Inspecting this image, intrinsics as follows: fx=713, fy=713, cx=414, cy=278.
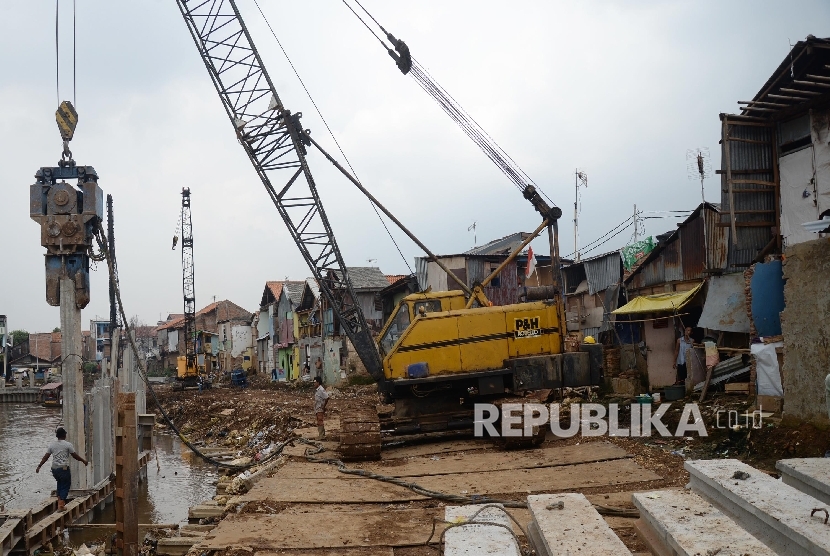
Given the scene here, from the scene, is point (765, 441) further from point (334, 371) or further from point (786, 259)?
point (334, 371)

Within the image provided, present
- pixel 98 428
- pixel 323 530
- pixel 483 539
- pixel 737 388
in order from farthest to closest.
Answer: pixel 737 388 < pixel 98 428 < pixel 323 530 < pixel 483 539

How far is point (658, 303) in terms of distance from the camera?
19.7 m

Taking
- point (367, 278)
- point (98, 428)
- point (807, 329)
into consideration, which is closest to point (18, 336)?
point (367, 278)

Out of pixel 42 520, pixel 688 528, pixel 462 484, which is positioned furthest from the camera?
pixel 42 520

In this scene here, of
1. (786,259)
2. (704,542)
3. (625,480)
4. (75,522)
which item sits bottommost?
(75,522)

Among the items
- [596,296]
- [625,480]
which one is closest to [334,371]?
[596,296]

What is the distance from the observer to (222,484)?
43.0 ft

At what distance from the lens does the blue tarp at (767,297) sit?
43.1 ft

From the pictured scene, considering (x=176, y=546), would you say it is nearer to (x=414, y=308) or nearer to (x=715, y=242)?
(x=414, y=308)

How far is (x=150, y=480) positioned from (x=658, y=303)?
1429cm

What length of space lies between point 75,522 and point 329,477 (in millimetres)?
4103

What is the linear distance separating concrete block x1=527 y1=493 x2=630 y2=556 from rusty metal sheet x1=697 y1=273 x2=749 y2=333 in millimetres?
12905

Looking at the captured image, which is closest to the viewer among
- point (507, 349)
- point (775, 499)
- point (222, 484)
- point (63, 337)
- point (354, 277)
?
point (775, 499)

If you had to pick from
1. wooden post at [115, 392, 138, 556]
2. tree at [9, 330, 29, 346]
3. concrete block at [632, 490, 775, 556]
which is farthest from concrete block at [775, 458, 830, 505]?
tree at [9, 330, 29, 346]
